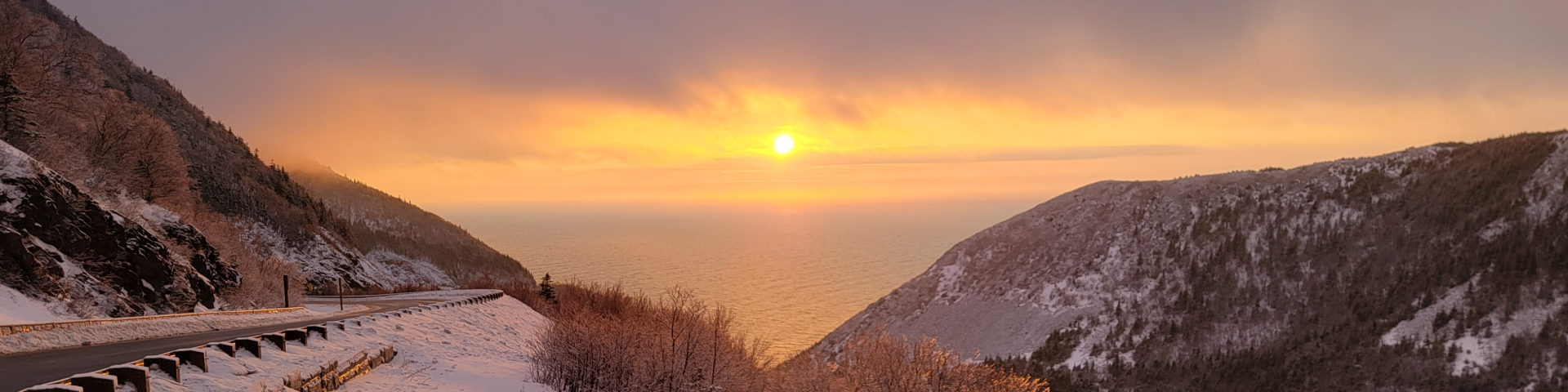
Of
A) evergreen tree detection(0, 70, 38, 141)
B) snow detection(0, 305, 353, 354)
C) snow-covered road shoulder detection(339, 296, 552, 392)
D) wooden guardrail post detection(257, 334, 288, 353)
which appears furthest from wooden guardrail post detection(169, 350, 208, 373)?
evergreen tree detection(0, 70, 38, 141)

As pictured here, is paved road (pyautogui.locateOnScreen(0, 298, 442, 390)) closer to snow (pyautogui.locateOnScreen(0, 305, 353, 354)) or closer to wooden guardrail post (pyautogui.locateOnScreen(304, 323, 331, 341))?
snow (pyautogui.locateOnScreen(0, 305, 353, 354))

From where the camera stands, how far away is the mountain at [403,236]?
106250mm

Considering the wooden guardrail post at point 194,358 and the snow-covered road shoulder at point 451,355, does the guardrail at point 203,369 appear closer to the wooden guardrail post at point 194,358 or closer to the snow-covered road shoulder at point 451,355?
the wooden guardrail post at point 194,358

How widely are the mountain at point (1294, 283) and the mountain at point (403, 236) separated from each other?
2984 inches

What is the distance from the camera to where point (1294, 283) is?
33.9 metres

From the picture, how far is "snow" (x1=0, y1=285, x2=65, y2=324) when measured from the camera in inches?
651

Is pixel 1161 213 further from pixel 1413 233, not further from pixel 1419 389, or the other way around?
pixel 1419 389

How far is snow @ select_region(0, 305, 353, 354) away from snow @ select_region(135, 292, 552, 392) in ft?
11.9

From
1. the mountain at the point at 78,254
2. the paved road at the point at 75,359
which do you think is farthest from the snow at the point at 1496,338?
the mountain at the point at 78,254

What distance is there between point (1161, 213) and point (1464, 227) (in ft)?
45.7

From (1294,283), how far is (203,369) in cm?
3900

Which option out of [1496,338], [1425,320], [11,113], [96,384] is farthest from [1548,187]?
[11,113]

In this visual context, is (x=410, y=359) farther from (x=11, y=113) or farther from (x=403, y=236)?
(x=403, y=236)

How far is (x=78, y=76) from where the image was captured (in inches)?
2432
